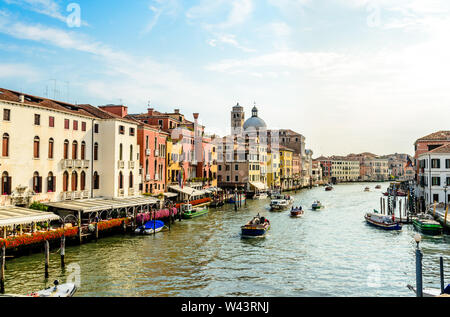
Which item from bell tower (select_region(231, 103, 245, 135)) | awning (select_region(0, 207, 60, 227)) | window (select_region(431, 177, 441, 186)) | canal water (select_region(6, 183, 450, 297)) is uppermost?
bell tower (select_region(231, 103, 245, 135))

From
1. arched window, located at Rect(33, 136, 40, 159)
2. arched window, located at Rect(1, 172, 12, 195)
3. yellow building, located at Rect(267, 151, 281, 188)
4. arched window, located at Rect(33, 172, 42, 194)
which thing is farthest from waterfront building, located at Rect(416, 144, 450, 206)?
yellow building, located at Rect(267, 151, 281, 188)

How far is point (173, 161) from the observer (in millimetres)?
43406

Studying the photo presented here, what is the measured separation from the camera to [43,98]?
2639 cm

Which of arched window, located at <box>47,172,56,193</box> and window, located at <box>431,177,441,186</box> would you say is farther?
window, located at <box>431,177,441,186</box>

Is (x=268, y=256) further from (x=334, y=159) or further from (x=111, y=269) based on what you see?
(x=334, y=159)

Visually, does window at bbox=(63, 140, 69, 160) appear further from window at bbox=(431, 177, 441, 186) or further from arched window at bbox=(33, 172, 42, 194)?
window at bbox=(431, 177, 441, 186)

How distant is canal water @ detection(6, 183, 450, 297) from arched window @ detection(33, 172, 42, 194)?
5.14 m

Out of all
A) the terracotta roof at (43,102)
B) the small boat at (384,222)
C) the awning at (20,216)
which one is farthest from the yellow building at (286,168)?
the awning at (20,216)

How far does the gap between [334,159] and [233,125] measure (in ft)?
195

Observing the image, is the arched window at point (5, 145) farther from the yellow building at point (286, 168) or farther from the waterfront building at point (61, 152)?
the yellow building at point (286, 168)

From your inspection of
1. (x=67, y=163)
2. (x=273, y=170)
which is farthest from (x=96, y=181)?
(x=273, y=170)

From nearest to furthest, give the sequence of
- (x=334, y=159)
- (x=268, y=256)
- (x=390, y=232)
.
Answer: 1. (x=268, y=256)
2. (x=390, y=232)
3. (x=334, y=159)

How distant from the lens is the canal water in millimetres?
15102
